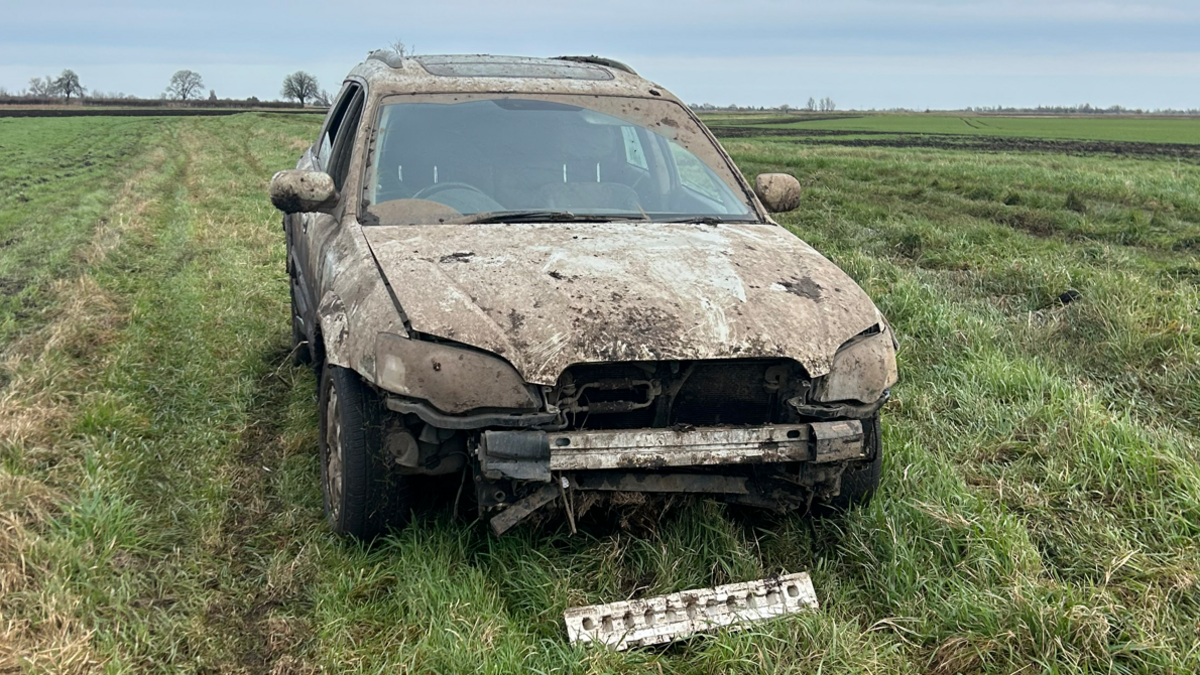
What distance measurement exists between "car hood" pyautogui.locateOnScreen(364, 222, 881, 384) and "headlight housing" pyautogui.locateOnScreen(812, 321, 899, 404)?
0.17ft

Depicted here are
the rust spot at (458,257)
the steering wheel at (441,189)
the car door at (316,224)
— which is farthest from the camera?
the car door at (316,224)

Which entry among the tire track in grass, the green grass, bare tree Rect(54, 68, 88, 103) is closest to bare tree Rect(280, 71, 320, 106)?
bare tree Rect(54, 68, 88, 103)

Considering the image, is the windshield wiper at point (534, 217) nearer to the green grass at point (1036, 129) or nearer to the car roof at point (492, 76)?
the car roof at point (492, 76)

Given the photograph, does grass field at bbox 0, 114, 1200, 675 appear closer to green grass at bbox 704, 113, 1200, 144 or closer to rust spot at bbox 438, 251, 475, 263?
rust spot at bbox 438, 251, 475, 263

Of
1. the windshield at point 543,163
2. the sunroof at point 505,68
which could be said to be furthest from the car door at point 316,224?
the sunroof at point 505,68

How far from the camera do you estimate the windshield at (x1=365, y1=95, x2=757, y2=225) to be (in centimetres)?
397

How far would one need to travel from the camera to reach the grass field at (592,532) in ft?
9.25

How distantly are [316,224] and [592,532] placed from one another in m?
2.02

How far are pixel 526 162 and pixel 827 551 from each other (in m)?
2.06

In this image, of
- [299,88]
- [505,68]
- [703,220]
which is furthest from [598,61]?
[299,88]

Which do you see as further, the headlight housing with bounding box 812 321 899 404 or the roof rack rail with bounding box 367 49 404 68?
the roof rack rail with bounding box 367 49 404 68

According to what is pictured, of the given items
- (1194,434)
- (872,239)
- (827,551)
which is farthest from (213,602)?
(872,239)

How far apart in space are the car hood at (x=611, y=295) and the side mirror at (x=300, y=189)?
1.24 feet

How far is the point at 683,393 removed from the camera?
3096 millimetres
